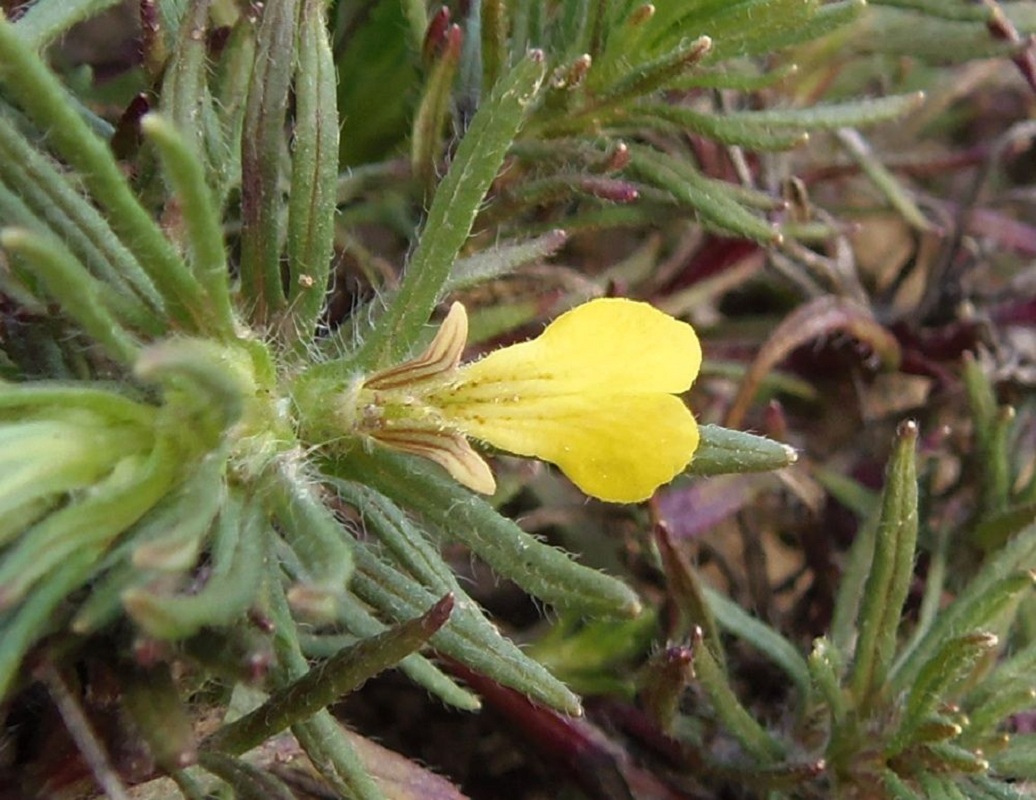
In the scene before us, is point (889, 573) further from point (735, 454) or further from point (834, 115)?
point (834, 115)

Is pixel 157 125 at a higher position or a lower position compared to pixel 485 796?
higher

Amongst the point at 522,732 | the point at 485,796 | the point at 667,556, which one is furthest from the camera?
the point at 485,796

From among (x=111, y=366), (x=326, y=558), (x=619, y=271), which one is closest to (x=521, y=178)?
(x=619, y=271)

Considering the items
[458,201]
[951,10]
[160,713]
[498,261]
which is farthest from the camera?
[951,10]

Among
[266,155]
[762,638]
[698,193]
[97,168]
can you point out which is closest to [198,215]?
[97,168]

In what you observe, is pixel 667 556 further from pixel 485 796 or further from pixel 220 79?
pixel 220 79

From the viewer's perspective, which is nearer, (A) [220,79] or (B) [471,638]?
(B) [471,638]

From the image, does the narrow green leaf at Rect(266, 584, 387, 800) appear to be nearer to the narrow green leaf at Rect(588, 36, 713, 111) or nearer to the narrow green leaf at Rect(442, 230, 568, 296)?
the narrow green leaf at Rect(442, 230, 568, 296)

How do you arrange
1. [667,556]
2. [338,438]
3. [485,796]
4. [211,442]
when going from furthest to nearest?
1. [485,796]
2. [667,556]
3. [338,438]
4. [211,442]
